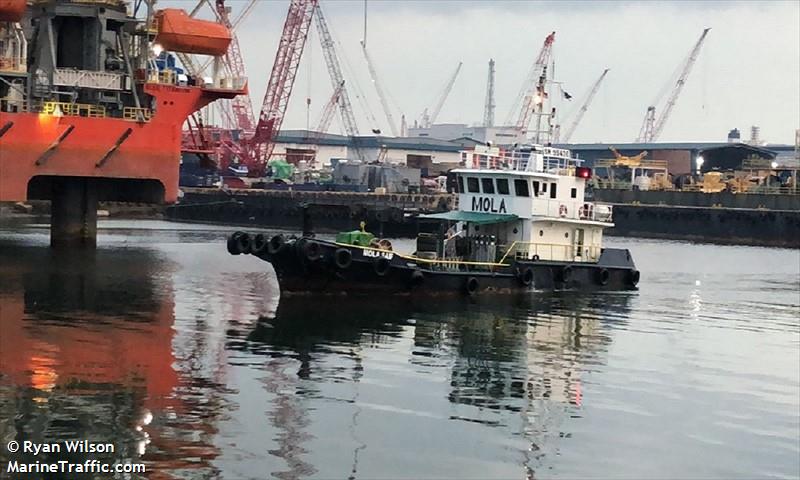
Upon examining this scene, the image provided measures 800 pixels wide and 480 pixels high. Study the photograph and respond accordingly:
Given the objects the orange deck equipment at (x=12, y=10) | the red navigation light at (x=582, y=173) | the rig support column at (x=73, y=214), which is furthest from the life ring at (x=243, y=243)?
the rig support column at (x=73, y=214)

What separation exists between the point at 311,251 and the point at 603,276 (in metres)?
12.3

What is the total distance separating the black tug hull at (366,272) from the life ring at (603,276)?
3273 mm

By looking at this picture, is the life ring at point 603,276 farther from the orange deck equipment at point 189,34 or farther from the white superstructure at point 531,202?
the orange deck equipment at point 189,34

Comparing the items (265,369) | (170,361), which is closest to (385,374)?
(265,369)

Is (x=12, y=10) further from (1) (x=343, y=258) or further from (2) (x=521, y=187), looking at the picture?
(2) (x=521, y=187)

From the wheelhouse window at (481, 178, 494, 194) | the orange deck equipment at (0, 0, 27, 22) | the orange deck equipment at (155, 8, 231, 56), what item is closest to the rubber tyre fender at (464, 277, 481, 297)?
the wheelhouse window at (481, 178, 494, 194)

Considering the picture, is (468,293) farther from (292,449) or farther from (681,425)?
(292,449)

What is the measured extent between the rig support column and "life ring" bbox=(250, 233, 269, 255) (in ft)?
56.3

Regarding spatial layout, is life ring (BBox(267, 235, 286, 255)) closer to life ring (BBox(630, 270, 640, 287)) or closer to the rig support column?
life ring (BBox(630, 270, 640, 287))

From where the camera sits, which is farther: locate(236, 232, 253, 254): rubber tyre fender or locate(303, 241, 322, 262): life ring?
locate(236, 232, 253, 254): rubber tyre fender

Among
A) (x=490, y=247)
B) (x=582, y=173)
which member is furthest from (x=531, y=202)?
(x=582, y=173)

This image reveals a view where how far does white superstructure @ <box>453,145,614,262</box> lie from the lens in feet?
134

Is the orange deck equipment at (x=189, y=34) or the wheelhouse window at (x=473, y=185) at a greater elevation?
the orange deck equipment at (x=189, y=34)

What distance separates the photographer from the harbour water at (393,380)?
61.7 ft
